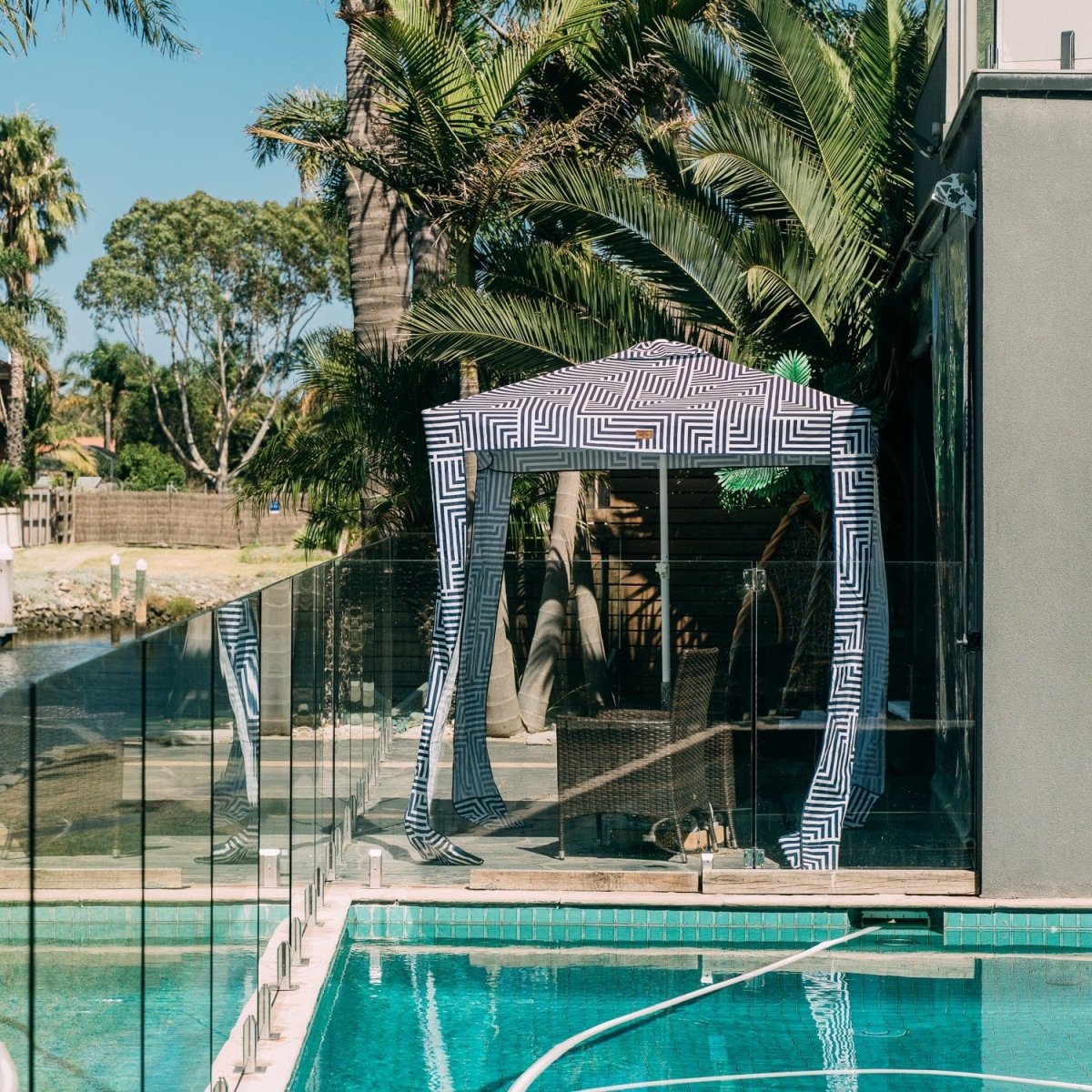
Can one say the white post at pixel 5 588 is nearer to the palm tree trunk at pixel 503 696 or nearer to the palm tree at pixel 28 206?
the palm tree trunk at pixel 503 696

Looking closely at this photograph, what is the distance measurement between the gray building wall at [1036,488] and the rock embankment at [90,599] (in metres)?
37.2

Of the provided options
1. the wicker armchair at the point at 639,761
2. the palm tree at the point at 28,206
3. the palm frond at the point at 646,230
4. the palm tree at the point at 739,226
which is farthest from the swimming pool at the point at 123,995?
the palm tree at the point at 28,206

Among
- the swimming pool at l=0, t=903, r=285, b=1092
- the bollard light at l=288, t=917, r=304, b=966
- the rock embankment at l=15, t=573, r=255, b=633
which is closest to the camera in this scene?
the swimming pool at l=0, t=903, r=285, b=1092

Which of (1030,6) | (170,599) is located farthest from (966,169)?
(170,599)

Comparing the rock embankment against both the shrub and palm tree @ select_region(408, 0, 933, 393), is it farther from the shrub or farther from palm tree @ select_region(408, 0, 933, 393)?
palm tree @ select_region(408, 0, 933, 393)

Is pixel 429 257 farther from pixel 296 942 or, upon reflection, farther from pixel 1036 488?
pixel 296 942

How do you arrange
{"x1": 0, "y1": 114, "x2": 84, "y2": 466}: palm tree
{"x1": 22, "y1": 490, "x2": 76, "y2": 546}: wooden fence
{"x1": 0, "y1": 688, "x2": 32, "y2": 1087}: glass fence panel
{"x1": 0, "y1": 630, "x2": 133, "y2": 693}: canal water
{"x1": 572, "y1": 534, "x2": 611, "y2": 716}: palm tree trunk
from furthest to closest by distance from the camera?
{"x1": 22, "y1": 490, "x2": 76, "y2": 546}: wooden fence, {"x1": 0, "y1": 114, "x2": 84, "y2": 466}: palm tree, {"x1": 0, "y1": 630, "x2": 133, "y2": 693}: canal water, {"x1": 572, "y1": 534, "x2": 611, "y2": 716}: palm tree trunk, {"x1": 0, "y1": 688, "x2": 32, "y2": 1087}: glass fence panel

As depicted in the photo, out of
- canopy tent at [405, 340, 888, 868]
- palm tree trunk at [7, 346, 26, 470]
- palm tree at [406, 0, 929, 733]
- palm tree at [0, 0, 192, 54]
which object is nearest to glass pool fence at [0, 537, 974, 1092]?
canopy tent at [405, 340, 888, 868]

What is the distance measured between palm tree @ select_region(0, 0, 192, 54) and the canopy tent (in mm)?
6239

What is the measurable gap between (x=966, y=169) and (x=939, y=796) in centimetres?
359

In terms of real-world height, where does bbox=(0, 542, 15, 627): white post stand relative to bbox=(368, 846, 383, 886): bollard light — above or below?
above

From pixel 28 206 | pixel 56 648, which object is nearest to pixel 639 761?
pixel 56 648

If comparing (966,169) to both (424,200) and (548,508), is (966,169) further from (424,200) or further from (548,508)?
(548,508)

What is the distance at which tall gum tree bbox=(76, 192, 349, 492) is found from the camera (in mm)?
57938
